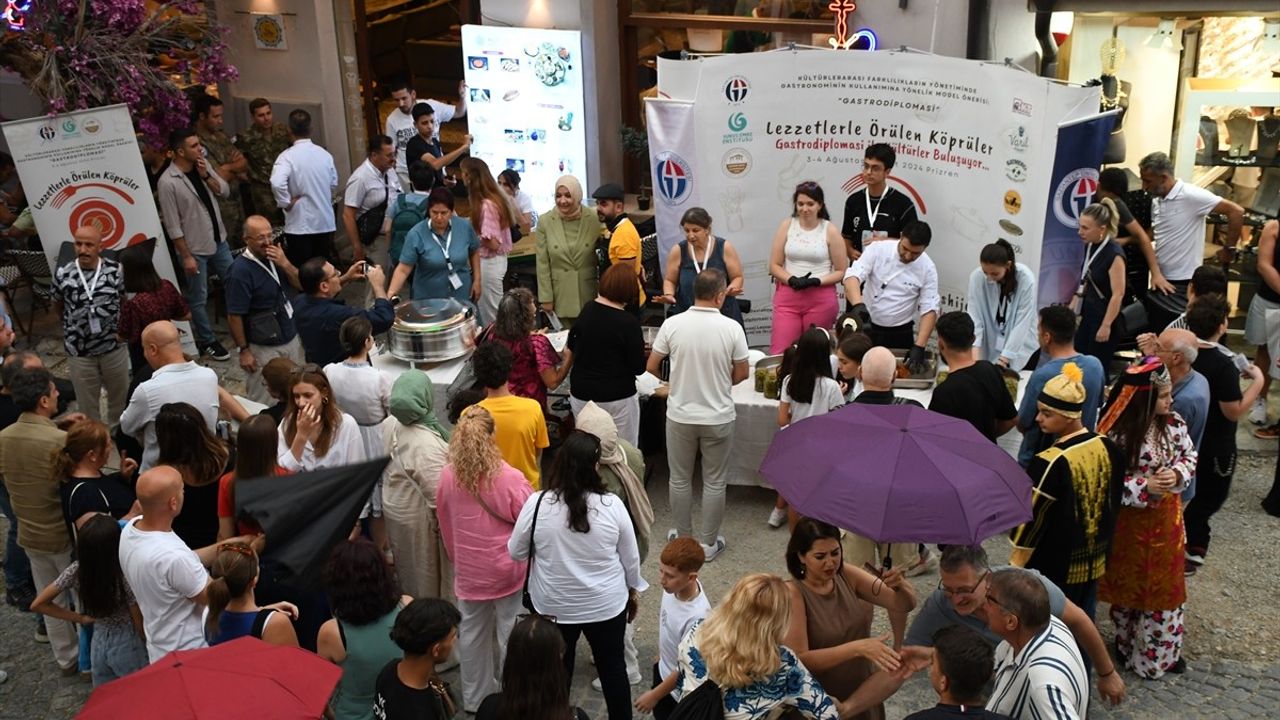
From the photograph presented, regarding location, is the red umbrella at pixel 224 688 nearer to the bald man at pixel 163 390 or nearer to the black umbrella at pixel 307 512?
the black umbrella at pixel 307 512

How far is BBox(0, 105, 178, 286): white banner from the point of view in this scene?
8.86 metres

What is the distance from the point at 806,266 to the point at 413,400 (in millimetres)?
3495

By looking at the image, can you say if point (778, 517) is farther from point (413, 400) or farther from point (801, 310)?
point (413, 400)

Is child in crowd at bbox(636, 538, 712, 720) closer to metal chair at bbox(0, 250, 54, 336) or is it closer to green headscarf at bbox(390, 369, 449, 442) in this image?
green headscarf at bbox(390, 369, 449, 442)

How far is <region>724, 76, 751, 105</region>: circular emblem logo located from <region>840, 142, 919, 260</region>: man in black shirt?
111 cm

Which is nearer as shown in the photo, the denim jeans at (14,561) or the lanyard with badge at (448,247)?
the denim jeans at (14,561)

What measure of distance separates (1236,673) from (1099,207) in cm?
311

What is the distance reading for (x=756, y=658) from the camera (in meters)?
3.78

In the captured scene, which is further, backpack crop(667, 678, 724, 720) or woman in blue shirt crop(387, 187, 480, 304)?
woman in blue shirt crop(387, 187, 480, 304)

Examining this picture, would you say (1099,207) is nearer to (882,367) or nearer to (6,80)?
(882,367)

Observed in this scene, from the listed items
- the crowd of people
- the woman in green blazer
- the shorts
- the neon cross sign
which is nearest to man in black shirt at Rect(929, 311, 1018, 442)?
the crowd of people

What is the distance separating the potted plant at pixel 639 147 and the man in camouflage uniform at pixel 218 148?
3.60 metres

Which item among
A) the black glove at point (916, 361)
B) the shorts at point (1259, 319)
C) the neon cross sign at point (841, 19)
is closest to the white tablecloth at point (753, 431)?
the black glove at point (916, 361)

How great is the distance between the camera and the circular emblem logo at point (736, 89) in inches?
362
